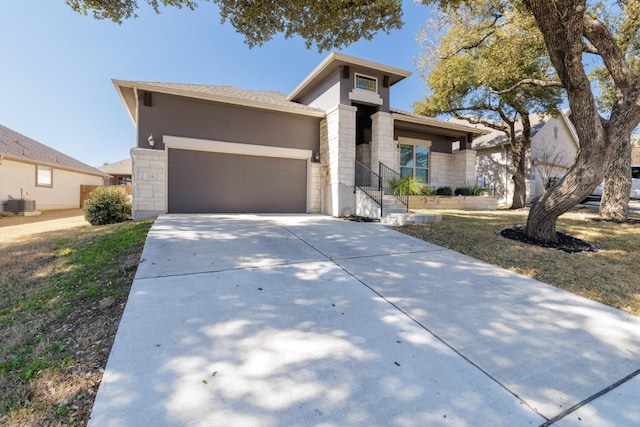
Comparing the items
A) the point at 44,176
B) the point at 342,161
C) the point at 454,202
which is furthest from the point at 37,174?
the point at 454,202

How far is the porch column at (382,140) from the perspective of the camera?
11062 millimetres

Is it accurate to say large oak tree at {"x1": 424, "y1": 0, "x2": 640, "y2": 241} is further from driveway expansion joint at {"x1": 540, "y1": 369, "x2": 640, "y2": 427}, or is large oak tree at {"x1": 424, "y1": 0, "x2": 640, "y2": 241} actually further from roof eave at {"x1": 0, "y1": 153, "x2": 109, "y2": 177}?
roof eave at {"x1": 0, "y1": 153, "x2": 109, "y2": 177}

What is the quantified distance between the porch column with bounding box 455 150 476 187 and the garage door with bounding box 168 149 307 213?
833cm

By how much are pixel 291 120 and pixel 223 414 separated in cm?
1034

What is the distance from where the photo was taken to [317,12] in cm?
695

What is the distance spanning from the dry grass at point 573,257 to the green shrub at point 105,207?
8647 millimetres

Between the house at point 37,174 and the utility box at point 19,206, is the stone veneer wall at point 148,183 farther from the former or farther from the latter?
the house at point 37,174

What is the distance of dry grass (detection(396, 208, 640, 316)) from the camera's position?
12.6 feet

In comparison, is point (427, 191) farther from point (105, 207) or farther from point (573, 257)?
point (105, 207)

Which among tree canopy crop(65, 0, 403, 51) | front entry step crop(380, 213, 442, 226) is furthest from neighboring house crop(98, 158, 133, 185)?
front entry step crop(380, 213, 442, 226)

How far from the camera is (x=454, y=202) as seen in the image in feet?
43.3

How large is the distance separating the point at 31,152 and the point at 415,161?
2109cm

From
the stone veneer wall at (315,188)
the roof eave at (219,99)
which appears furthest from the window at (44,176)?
the stone veneer wall at (315,188)

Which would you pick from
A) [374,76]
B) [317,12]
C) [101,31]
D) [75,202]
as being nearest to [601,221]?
[374,76]
